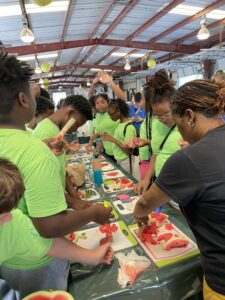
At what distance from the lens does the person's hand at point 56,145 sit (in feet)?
5.12

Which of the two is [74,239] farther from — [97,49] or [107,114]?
[97,49]

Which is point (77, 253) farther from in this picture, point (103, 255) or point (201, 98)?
point (201, 98)

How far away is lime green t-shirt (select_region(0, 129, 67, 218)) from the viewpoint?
0.88 metres

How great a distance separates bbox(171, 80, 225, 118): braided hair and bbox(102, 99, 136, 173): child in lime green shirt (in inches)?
72.7

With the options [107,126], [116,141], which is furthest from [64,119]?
[107,126]

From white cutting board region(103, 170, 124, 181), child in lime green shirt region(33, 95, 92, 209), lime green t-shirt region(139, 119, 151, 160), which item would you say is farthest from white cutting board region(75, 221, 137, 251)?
lime green t-shirt region(139, 119, 151, 160)

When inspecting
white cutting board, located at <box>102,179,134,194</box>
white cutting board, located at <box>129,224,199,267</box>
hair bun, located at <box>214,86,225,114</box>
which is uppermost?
hair bun, located at <box>214,86,225,114</box>

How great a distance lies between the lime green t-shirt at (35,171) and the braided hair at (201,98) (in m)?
0.55

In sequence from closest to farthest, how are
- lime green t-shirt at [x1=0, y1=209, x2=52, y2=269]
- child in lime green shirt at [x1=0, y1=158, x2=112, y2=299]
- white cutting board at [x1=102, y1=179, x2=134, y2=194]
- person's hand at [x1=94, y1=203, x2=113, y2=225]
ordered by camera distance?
child in lime green shirt at [x1=0, y1=158, x2=112, y2=299]
lime green t-shirt at [x1=0, y1=209, x2=52, y2=269]
person's hand at [x1=94, y1=203, x2=113, y2=225]
white cutting board at [x1=102, y1=179, x2=134, y2=194]

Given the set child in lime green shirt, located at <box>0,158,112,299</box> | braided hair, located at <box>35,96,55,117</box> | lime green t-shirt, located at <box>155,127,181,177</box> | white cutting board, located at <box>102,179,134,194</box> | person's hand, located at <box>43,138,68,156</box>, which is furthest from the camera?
braided hair, located at <box>35,96,55,117</box>

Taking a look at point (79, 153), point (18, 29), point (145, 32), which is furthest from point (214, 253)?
point (145, 32)

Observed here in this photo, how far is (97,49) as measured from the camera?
8.96m

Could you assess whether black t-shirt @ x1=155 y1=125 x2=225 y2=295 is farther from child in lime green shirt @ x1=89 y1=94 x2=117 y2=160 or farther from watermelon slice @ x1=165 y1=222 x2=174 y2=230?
child in lime green shirt @ x1=89 y1=94 x2=117 y2=160

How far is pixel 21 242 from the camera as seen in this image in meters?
0.87
